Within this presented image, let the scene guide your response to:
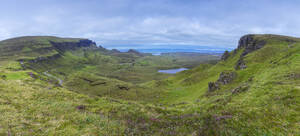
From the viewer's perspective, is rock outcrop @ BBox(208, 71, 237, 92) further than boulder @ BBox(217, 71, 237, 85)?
No

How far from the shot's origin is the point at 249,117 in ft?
28.2

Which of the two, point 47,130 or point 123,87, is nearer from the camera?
point 47,130

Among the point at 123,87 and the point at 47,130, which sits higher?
the point at 47,130

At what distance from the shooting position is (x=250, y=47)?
116062mm

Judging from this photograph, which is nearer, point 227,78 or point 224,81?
point 224,81

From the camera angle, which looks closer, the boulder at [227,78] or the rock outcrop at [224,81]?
the rock outcrop at [224,81]

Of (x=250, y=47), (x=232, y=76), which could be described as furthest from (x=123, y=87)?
(x=250, y=47)

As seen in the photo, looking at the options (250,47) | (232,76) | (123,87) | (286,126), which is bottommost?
(123,87)

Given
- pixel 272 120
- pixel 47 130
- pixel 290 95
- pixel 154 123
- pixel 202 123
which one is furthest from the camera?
pixel 290 95

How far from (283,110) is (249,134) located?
4855mm

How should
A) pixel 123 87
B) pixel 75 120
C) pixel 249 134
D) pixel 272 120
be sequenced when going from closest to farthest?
pixel 249 134 < pixel 272 120 < pixel 75 120 < pixel 123 87

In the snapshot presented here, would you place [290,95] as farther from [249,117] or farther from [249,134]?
[249,134]

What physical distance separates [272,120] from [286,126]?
887mm

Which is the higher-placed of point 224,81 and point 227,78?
point 227,78
